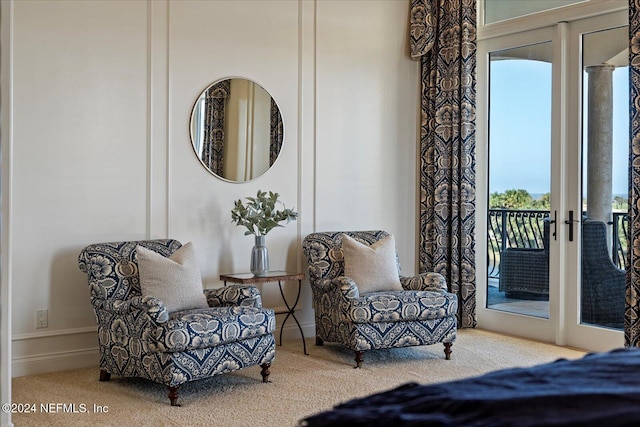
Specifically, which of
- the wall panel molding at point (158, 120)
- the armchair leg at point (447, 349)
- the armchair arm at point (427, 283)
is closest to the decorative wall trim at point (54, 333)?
the wall panel molding at point (158, 120)

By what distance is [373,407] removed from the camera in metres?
1.74

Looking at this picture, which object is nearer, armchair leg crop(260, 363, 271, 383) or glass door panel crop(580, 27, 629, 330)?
armchair leg crop(260, 363, 271, 383)

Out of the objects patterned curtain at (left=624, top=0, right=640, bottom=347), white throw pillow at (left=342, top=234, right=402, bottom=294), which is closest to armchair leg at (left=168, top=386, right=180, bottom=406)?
white throw pillow at (left=342, top=234, right=402, bottom=294)

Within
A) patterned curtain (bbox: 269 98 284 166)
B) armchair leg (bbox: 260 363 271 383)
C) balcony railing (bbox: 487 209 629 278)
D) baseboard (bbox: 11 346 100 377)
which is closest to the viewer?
armchair leg (bbox: 260 363 271 383)

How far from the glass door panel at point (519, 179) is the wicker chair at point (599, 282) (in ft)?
1.11

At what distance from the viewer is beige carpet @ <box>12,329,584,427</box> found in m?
3.71

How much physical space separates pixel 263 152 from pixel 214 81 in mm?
658

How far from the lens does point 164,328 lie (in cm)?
384

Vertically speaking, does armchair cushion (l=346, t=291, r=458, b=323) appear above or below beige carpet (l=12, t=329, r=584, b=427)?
above

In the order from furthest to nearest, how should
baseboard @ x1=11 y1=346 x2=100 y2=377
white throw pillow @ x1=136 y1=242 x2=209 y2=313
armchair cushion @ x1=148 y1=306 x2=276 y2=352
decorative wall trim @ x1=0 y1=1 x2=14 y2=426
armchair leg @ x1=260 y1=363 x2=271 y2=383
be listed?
baseboard @ x1=11 y1=346 x2=100 y2=377
armchair leg @ x1=260 y1=363 x2=271 y2=383
white throw pillow @ x1=136 y1=242 x2=209 y2=313
armchair cushion @ x1=148 y1=306 x2=276 y2=352
decorative wall trim @ x1=0 y1=1 x2=14 y2=426

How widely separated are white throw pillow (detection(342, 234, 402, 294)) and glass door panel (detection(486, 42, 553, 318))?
1237mm

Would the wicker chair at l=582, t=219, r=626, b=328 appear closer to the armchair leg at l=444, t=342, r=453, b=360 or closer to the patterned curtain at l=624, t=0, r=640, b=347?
the patterned curtain at l=624, t=0, r=640, b=347

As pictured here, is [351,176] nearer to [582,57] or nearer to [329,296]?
[329,296]

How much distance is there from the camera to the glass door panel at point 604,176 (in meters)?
5.12
